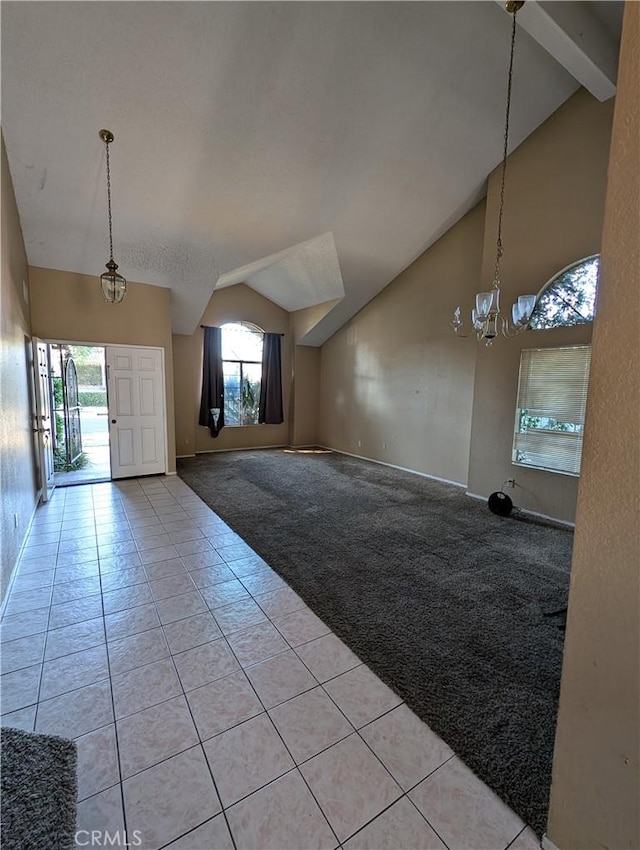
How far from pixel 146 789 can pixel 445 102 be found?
5584mm

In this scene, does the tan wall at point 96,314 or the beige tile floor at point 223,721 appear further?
the tan wall at point 96,314

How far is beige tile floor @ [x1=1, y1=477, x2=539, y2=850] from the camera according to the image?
1.25 m

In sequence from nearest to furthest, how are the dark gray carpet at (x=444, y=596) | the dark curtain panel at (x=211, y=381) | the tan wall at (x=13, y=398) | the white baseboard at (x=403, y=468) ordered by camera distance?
the dark gray carpet at (x=444, y=596), the tan wall at (x=13, y=398), the white baseboard at (x=403, y=468), the dark curtain panel at (x=211, y=381)

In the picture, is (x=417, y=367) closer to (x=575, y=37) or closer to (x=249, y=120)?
(x=575, y=37)

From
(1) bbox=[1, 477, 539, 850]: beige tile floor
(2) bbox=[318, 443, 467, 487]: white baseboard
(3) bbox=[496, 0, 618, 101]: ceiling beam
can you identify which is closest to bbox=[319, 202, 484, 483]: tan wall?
(2) bbox=[318, 443, 467, 487]: white baseboard

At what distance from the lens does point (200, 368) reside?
7.59m

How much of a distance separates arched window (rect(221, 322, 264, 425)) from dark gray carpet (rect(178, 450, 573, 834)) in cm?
320

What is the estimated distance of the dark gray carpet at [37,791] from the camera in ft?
3.76

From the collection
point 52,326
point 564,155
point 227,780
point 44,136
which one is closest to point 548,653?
point 227,780

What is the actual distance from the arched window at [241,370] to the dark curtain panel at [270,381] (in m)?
0.13

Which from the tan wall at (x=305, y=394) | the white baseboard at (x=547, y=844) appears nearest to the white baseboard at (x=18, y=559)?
the white baseboard at (x=547, y=844)

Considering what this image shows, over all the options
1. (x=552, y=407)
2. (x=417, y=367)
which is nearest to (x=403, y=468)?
(x=417, y=367)

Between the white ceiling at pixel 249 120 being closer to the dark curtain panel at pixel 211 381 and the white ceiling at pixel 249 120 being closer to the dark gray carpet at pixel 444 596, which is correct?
the dark curtain panel at pixel 211 381

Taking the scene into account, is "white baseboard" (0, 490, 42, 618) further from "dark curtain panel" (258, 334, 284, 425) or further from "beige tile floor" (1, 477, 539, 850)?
"dark curtain panel" (258, 334, 284, 425)
